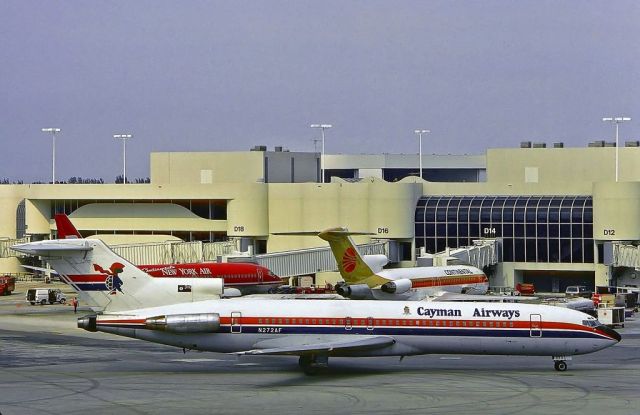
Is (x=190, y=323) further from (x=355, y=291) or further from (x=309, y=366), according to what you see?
(x=355, y=291)

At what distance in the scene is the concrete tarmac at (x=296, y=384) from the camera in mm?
46406

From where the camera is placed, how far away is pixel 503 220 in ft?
395

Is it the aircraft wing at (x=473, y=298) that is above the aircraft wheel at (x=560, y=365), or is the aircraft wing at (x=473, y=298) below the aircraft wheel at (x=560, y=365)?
above

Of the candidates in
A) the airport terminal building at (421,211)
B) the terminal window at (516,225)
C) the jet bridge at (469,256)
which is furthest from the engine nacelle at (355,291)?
the terminal window at (516,225)

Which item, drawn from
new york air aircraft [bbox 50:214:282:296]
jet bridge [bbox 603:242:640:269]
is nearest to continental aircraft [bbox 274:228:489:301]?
new york air aircraft [bbox 50:214:282:296]

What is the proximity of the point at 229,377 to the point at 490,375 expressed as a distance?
12108 mm

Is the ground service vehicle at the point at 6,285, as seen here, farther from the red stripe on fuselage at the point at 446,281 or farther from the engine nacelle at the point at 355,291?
the red stripe on fuselage at the point at 446,281

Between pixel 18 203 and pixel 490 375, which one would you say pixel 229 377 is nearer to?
pixel 490 375

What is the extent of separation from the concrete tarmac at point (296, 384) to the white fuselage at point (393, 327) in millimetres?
1281

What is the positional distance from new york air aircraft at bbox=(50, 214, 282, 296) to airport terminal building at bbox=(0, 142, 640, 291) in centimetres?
2007

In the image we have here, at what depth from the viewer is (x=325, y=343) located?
55.6 metres

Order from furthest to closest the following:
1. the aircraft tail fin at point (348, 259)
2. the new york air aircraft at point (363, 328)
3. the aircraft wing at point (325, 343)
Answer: the aircraft tail fin at point (348, 259), the new york air aircraft at point (363, 328), the aircraft wing at point (325, 343)

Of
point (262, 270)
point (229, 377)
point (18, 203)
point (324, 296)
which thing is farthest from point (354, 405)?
point (18, 203)

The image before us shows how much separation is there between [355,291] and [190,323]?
101ft
